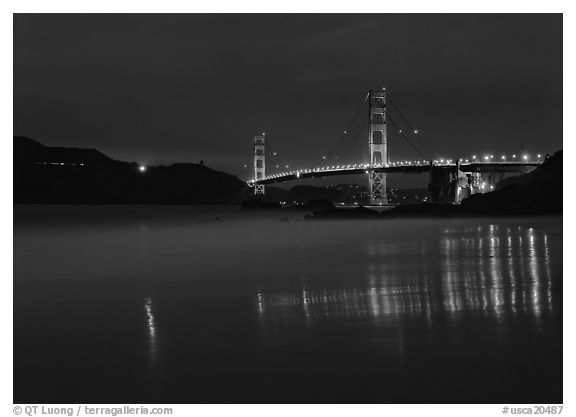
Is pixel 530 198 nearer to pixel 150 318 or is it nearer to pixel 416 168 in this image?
pixel 416 168

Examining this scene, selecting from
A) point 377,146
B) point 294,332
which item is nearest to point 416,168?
point 377,146

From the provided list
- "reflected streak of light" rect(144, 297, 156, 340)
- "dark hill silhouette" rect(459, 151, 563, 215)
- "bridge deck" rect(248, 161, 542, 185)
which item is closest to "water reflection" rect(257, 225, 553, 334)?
"reflected streak of light" rect(144, 297, 156, 340)

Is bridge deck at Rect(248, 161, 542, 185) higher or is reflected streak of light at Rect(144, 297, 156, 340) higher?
bridge deck at Rect(248, 161, 542, 185)

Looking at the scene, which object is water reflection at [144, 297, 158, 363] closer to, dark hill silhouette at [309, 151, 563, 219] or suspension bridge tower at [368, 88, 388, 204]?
dark hill silhouette at [309, 151, 563, 219]
